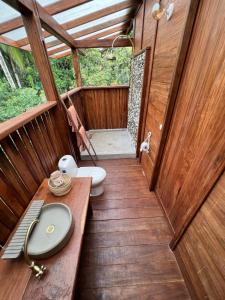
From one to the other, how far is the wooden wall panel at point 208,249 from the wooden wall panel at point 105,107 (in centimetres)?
295

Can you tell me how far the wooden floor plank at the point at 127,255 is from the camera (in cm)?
119

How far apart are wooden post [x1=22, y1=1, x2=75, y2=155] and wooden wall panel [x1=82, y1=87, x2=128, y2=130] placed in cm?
167

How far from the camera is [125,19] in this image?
8.80 ft

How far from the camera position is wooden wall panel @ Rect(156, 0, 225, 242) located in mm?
733

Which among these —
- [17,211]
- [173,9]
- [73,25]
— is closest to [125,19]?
[73,25]

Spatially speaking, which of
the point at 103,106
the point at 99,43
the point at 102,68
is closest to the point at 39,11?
the point at 99,43

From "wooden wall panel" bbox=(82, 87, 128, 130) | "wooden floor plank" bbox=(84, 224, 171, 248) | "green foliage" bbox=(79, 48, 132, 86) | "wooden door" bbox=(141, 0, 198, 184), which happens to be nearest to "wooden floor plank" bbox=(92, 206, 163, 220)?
"wooden floor plank" bbox=(84, 224, 171, 248)

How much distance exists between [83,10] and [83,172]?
2.32 metres

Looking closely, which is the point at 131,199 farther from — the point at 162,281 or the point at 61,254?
the point at 61,254

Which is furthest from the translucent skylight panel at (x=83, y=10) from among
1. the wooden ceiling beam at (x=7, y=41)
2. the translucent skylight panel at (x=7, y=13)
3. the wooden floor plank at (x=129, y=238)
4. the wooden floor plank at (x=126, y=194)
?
the wooden floor plank at (x=129, y=238)

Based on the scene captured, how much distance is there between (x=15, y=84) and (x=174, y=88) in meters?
5.06

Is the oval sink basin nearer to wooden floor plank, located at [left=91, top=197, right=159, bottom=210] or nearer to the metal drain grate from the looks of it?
the metal drain grate

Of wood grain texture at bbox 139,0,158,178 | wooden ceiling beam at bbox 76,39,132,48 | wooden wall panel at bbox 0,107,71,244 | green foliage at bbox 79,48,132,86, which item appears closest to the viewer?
wooden wall panel at bbox 0,107,71,244

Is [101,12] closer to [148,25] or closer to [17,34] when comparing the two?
[148,25]
